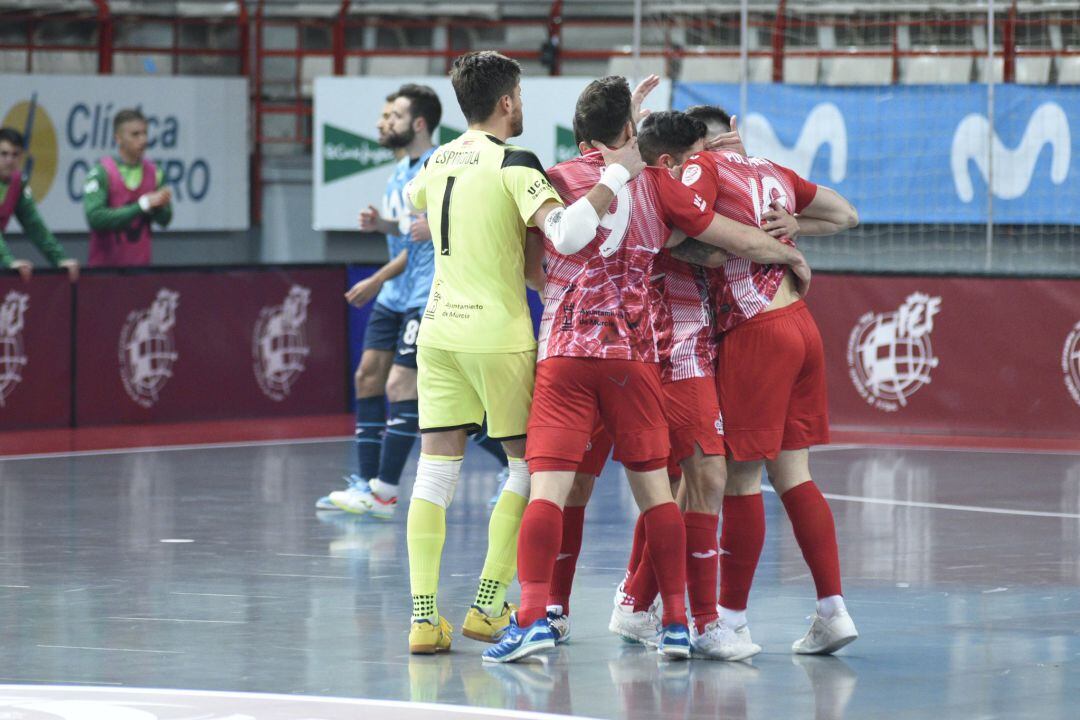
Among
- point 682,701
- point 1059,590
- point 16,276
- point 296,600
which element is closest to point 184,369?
point 16,276

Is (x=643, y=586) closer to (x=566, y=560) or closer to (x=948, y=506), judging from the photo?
(x=566, y=560)

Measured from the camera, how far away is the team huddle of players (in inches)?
227

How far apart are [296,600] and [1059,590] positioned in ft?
9.99

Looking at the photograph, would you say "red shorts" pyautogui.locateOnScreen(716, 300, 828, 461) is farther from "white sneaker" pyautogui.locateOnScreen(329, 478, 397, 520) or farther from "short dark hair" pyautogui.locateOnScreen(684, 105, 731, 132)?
"white sneaker" pyautogui.locateOnScreen(329, 478, 397, 520)

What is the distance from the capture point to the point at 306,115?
19.5 metres

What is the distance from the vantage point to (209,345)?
13.9 m

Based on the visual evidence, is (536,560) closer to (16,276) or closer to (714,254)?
(714,254)

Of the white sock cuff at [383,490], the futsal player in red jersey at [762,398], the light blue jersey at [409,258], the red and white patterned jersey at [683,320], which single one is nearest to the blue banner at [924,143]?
the light blue jersey at [409,258]

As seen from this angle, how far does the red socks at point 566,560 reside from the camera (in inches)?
244

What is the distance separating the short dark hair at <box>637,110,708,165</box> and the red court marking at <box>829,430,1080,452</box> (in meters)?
6.91

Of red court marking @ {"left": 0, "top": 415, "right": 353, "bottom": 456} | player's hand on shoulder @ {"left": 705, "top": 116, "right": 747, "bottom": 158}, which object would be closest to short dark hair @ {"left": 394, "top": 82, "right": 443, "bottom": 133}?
player's hand on shoulder @ {"left": 705, "top": 116, "right": 747, "bottom": 158}

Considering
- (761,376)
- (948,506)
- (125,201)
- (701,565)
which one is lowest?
(948,506)

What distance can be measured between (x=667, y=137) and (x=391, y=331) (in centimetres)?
402

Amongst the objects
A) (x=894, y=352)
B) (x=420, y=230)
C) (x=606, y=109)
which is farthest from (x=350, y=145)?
(x=606, y=109)
